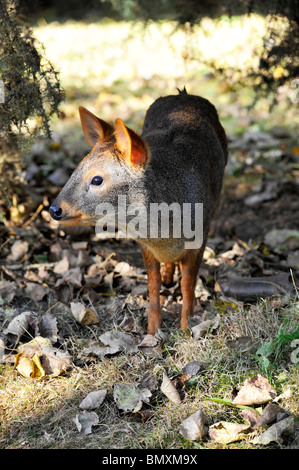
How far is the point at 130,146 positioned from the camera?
281 cm

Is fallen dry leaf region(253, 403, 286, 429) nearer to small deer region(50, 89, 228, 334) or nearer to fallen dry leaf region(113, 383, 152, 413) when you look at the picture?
fallen dry leaf region(113, 383, 152, 413)

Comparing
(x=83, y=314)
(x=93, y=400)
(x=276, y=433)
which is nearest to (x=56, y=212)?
(x=83, y=314)

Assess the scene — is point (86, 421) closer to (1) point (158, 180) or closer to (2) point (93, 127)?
(1) point (158, 180)

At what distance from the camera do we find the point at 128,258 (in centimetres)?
438

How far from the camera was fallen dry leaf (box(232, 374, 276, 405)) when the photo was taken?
2.57 m

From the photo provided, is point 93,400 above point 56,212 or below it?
below

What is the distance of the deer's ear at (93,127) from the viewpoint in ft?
9.72

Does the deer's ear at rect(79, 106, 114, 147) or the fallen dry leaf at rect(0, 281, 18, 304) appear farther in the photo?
the fallen dry leaf at rect(0, 281, 18, 304)

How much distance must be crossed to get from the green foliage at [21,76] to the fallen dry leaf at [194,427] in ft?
7.16

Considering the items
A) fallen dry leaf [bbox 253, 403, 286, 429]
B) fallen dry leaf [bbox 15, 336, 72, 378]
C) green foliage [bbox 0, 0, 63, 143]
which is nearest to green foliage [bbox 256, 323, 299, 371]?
fallen dry leaf [bbox 253, 403, 286, 429]

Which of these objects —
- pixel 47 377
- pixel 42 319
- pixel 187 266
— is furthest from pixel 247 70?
pixel 47 377

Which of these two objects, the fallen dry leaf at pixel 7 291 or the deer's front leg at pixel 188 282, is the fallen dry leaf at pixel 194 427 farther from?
the fallen dry leaf at pixel 7 291

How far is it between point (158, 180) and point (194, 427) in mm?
1382

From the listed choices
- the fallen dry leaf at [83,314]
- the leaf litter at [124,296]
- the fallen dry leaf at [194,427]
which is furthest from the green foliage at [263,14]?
the fallen dry leaf at [194,427]
